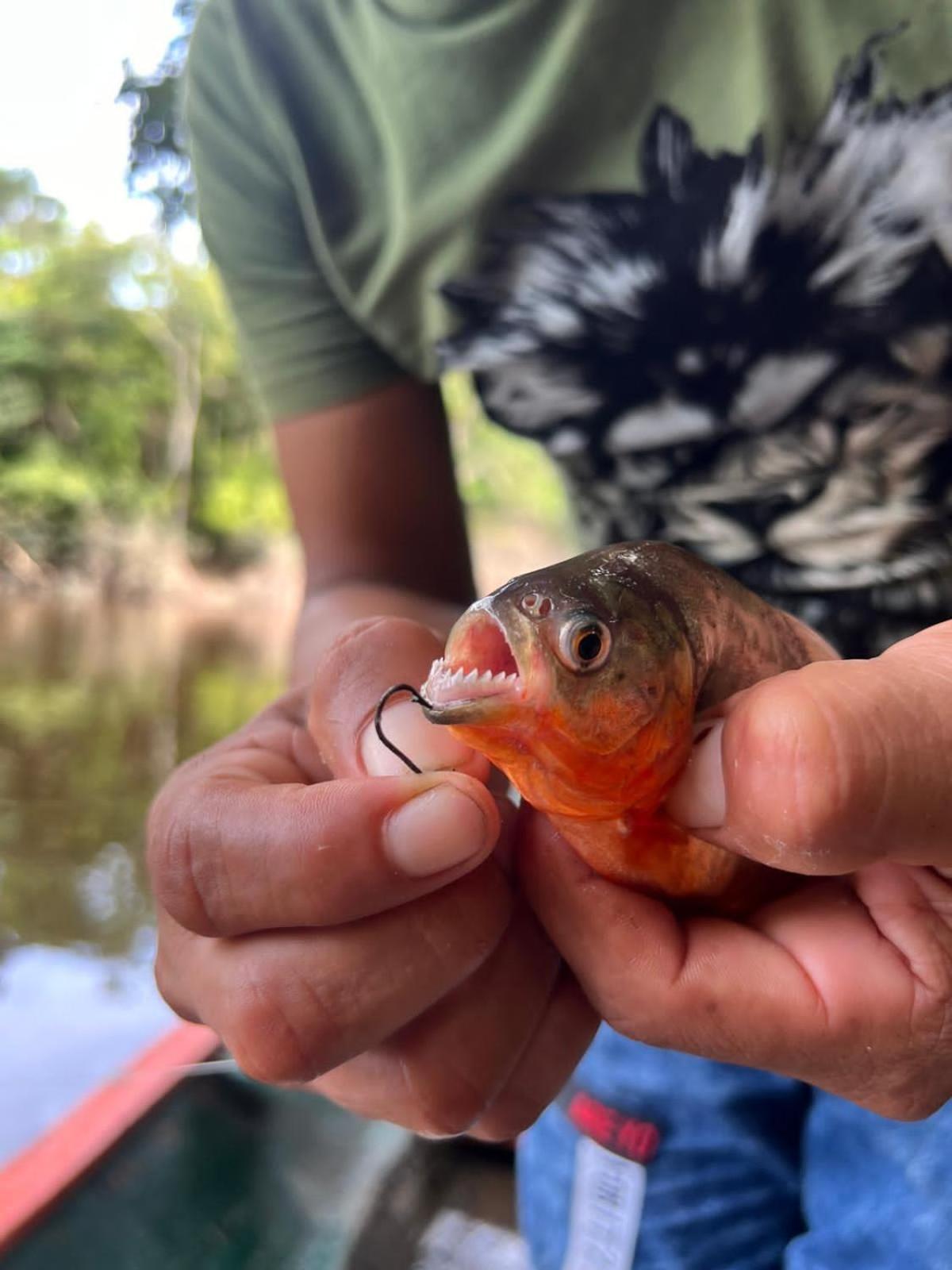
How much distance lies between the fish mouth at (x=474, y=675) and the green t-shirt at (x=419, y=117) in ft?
2.39

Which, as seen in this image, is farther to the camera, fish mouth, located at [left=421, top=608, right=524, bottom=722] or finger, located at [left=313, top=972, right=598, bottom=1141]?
finger, located at [left=313, top=972, right=598, bottom=1141]

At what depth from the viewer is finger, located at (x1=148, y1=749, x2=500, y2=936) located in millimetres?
613

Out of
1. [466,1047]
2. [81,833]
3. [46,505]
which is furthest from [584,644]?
[46,505]

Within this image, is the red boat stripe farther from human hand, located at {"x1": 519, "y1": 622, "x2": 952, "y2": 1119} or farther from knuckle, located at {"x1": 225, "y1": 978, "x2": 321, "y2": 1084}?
human hand, located at {"x1": 519, "y1": 622, "x2": 952, "y2": 1119}

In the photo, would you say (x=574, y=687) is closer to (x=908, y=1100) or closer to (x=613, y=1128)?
(x=908, y=1100)

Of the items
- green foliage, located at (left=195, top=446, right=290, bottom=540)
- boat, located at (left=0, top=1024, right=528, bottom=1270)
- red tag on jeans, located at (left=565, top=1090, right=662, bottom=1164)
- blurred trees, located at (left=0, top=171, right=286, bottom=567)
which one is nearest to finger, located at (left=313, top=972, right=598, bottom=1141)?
red tag on jeans, located at (left=565, top=1090, right=662, bottom=1164)

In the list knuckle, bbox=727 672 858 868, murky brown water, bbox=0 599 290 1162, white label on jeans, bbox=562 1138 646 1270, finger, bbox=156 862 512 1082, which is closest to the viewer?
knuckle, bbox=727 672 858 868

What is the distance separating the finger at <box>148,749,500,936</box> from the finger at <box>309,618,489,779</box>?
3 cm

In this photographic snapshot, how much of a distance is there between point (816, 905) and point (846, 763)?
0.23m

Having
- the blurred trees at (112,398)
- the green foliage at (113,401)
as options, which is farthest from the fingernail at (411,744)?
the green foliage at (113,401)

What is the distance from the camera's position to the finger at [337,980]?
2.10ft

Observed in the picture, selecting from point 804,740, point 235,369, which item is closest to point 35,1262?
point 804,740

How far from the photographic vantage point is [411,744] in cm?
66

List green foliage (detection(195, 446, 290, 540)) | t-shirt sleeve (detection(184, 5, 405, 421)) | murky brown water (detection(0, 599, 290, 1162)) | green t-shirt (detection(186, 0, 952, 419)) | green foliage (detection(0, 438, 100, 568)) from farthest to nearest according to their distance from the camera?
green foliage (detection(195, 446, 290, 540)) → green foliage (detection(0, 438, 100, 568)) → murky brown water (detection(0, 599, 290, 1162)) → t-shirt sleeve (detection(184, 5, 405, 421)) → green t-shirt (detection(186, 0, 952, 419))
